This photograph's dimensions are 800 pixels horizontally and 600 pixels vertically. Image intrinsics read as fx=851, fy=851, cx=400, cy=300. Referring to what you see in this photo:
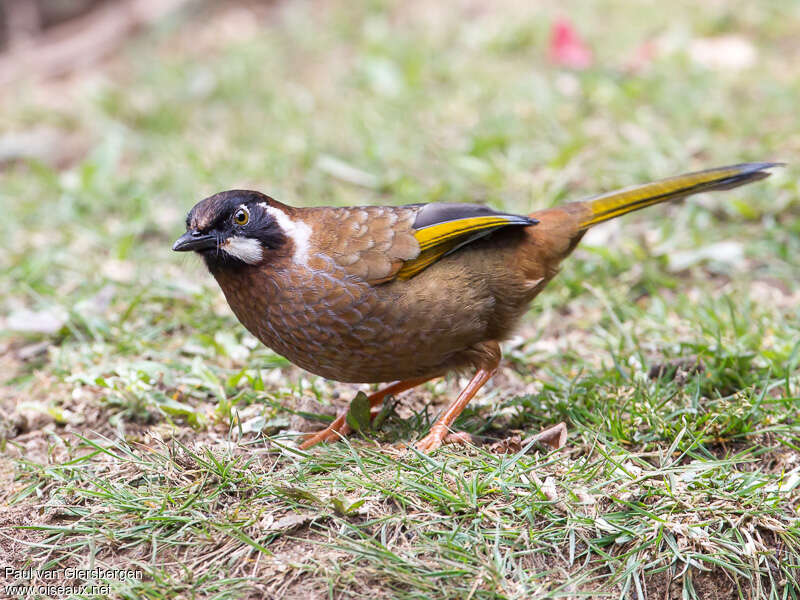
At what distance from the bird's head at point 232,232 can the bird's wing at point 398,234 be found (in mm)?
235

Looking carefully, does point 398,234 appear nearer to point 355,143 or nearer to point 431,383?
point 431,383

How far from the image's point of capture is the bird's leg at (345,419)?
3822 millimetres

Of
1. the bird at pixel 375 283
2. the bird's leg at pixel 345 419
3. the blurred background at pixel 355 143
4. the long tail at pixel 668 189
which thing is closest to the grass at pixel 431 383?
the blurred background at pixel 355 143

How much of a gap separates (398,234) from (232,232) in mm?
743

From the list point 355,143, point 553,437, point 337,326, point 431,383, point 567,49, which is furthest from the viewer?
point 567,49

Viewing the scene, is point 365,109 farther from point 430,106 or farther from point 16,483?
point 16,483

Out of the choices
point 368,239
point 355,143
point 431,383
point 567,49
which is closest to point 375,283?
point 368,239

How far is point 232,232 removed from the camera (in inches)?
145

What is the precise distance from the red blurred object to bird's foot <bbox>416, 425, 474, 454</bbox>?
4748mm

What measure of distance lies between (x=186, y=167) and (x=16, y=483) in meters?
3.69

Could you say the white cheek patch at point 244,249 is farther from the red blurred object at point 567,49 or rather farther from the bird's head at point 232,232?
the red blurred object at point 567,49

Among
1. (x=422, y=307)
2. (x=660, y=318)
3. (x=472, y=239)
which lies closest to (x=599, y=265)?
(x=660, y=318)

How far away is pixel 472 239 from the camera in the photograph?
400 cm

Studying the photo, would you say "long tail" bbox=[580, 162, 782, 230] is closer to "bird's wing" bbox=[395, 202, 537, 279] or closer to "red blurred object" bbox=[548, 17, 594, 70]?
"bird's wing" bbox=[395, 202, 537, 279]
